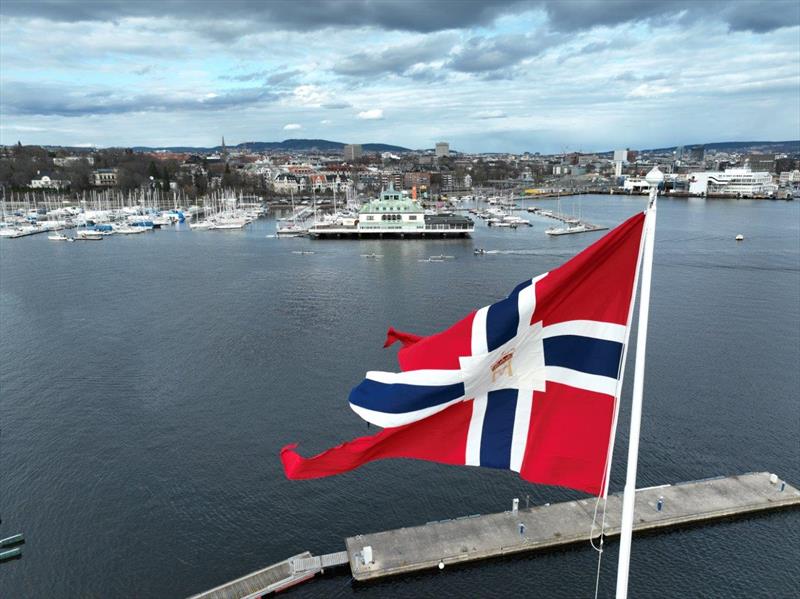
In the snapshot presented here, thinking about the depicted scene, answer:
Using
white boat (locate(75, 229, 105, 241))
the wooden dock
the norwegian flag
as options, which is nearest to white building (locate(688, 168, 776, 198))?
white boat (locate(75, 229, 105, 241))

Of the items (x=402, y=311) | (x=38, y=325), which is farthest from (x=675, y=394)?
(x=38, y=325)

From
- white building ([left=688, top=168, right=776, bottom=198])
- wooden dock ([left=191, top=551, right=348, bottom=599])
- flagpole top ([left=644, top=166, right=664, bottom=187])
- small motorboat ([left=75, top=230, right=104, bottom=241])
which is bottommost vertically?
wooden dock ([left=191, top=551, right=348, bottom=599])

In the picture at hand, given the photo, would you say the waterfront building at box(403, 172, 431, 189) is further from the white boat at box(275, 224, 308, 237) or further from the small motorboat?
the small motorboat

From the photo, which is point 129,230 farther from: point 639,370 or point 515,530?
point 639,370

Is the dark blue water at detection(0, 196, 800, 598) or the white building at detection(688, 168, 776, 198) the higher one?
the white building at detection(688, 168, 776, 198)

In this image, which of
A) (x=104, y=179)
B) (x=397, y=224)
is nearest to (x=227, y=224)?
(x=397, y=224)

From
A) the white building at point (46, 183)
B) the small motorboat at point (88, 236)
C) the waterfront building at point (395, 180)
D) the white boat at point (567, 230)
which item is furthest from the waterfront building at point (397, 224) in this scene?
the waterfront building at point (395, 180)
